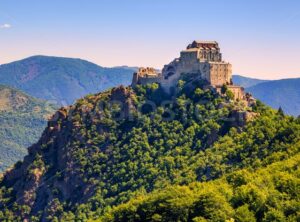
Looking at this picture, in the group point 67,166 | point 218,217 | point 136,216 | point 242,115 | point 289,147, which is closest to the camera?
point 218,217

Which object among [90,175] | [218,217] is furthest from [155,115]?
[218,217]

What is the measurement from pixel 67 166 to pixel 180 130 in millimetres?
30660

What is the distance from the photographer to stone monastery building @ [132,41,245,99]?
141625mm

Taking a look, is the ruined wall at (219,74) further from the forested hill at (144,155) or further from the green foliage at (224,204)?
the green foliage at (224,204)

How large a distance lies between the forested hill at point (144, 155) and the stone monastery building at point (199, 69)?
2748mm

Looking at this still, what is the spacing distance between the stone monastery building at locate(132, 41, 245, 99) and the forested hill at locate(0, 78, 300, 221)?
2.75m

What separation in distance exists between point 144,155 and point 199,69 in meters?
24.9

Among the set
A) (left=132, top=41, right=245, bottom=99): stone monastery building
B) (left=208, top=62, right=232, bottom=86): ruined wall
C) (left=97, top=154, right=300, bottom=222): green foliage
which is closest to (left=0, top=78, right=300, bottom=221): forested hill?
(left=97, top=154, right=300, bottom=222): green foliage

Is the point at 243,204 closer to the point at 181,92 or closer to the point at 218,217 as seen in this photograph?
the point at 218,217

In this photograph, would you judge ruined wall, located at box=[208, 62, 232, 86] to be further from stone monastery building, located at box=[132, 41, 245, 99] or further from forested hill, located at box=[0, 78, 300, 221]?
forested hill, located at box=[0, 78, 300, 221]

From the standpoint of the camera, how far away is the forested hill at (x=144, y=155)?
338ft

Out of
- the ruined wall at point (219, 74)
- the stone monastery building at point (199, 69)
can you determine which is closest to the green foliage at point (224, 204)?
the ruined wall at point (219, 74)

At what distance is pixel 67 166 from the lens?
150 m

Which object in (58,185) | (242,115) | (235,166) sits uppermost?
(242,115)
